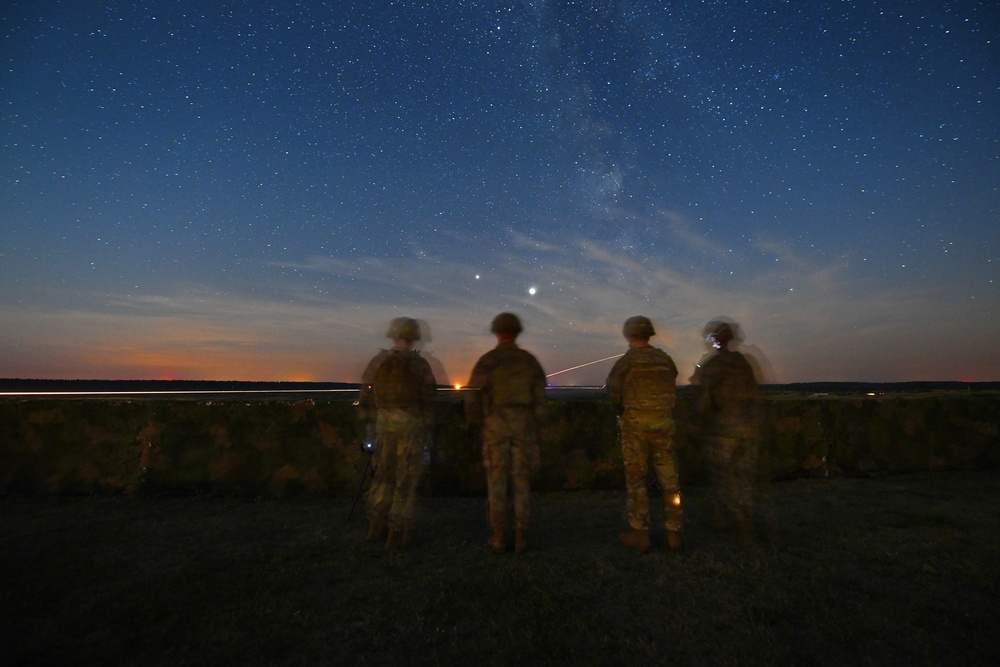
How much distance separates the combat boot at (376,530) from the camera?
548cm

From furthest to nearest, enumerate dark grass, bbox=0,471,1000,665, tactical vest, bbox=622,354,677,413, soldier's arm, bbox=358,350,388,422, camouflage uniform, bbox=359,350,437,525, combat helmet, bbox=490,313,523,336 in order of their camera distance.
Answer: soldier's arm, bbox=358,350,388,422
combat helmet, bbox=490,313,523,336
camouflage uniform, bbox=359,350,437,525
tactical vest, bbox=622,354,677,413
dark grass, bbox=0,471,1000,665

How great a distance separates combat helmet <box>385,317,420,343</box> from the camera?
5.98 meters

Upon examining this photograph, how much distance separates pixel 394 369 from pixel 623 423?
9.02 ft

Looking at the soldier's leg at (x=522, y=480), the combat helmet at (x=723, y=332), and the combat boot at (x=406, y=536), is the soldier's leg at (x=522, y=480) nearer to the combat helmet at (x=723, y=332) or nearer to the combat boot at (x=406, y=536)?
the combat boot at (x=406, y=536)

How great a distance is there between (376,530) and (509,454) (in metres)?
1.77

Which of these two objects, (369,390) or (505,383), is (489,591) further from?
(369,390)

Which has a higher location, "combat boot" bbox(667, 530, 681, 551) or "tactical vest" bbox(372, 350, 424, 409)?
"tactical vest" bbox(372, 350, 424, 409)

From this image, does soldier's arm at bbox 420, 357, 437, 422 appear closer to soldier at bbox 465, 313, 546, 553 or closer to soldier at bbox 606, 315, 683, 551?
soldier at bbox 465, 313, 546, 553

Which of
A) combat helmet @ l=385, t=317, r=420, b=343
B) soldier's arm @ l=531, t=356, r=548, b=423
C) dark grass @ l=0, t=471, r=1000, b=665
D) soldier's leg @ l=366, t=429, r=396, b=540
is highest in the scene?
combat helmet @ l=385, t=317, r=420, b=343

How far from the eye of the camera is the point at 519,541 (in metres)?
5.08

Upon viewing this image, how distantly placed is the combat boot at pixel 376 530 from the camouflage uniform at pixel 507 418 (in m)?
1.33

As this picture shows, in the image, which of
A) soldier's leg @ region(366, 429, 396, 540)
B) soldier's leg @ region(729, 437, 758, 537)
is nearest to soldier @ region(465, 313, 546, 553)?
soldier's leg @ region(366, 429, 396, 540)

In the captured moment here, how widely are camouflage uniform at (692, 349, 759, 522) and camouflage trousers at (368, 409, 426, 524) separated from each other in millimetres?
3448

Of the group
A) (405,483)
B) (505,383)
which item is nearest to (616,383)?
(505,383)
